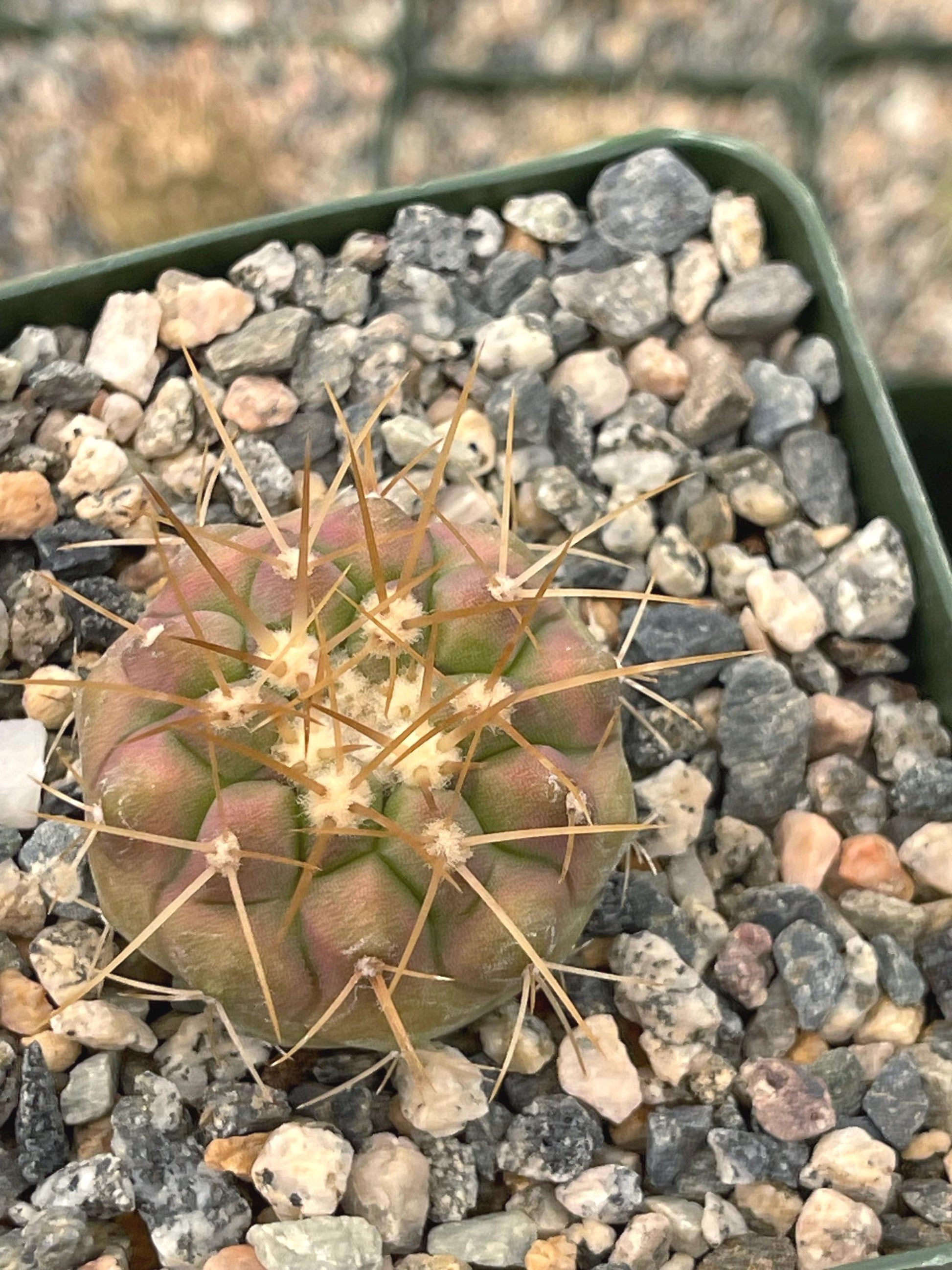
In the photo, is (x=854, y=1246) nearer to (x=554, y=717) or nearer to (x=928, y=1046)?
(x=928, y=1046)

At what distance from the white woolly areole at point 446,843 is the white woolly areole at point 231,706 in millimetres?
108

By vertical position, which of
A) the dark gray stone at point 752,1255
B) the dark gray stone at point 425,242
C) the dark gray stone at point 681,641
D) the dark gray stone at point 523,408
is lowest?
the dark gray stone at point 752,1255

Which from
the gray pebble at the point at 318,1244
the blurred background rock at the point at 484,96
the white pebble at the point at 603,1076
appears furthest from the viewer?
the blurred background rock at the point at 484,96

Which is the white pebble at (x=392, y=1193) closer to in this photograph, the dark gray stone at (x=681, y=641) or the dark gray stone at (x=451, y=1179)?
the dark gray stone at (x=451, y=1179)

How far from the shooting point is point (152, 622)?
2.34 ft

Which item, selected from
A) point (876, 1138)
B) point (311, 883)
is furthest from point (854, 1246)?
A: point (311, 883)

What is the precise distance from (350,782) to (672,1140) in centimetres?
40

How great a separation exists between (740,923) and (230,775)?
449mm

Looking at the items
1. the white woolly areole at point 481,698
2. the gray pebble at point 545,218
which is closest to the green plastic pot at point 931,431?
the gray pebble at point 545,218

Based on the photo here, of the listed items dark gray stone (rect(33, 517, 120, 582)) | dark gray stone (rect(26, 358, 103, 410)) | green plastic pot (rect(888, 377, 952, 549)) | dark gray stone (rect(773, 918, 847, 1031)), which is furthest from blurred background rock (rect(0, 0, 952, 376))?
dark gray stone (rect(773, 918, 847, 1031))

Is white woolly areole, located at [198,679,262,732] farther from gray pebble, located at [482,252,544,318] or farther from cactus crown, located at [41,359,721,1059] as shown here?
gray pebble, located at [482,252,544,318]

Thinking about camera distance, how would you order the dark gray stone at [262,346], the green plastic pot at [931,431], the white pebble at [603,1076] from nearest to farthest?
the white pebble at [603,1076], the dark gray stone at [262,346], the green plastic pot at [931,431]

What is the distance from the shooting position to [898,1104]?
2.89ft

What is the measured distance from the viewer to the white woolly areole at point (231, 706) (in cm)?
64
